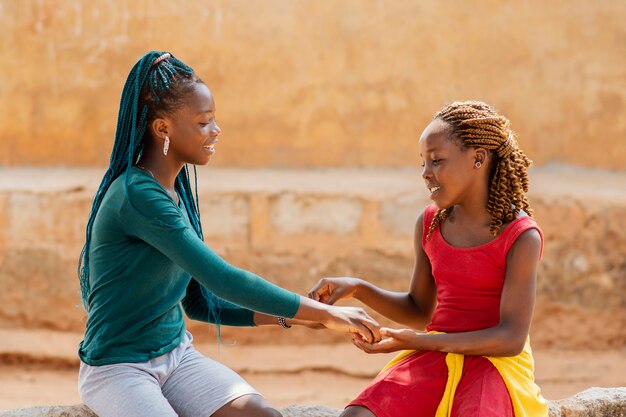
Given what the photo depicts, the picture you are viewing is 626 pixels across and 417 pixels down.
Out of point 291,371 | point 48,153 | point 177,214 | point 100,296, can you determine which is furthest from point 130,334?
point 48,153

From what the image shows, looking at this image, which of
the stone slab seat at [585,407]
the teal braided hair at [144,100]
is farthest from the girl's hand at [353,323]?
the teal braided hair at [144,100]

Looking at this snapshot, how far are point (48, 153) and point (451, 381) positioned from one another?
4.89 m

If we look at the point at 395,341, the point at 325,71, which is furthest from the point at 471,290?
the point at 325,71

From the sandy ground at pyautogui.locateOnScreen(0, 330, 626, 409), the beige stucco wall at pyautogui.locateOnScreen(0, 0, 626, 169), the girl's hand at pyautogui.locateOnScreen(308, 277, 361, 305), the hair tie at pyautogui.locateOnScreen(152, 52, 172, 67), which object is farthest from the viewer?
the beige stucco wall at pyautogui.locateOnScreen(0, 0, 626, 169)

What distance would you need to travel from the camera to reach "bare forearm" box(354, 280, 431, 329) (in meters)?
3.35

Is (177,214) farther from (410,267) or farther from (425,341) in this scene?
(410,267)

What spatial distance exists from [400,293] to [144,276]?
94 centimetres

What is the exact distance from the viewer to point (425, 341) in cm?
298

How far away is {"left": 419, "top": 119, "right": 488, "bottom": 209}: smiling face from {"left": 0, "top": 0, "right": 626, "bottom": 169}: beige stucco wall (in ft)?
13.6

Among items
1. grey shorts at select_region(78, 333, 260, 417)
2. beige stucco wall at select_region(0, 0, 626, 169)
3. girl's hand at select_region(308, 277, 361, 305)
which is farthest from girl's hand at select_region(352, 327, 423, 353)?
beige stucco wall at select_region(0, 0, 626, 169)

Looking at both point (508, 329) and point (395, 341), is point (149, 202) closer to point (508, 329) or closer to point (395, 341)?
point (395, 341)

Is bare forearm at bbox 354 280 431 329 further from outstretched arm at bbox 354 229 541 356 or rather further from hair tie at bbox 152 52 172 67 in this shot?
hair tie at bbox 152 52 172 67

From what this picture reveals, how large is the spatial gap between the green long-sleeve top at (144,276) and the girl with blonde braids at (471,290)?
0.46 metres

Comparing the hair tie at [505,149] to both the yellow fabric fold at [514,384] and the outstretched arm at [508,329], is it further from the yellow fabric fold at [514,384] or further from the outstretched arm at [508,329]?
the yellow fabric fold at [514,384]
